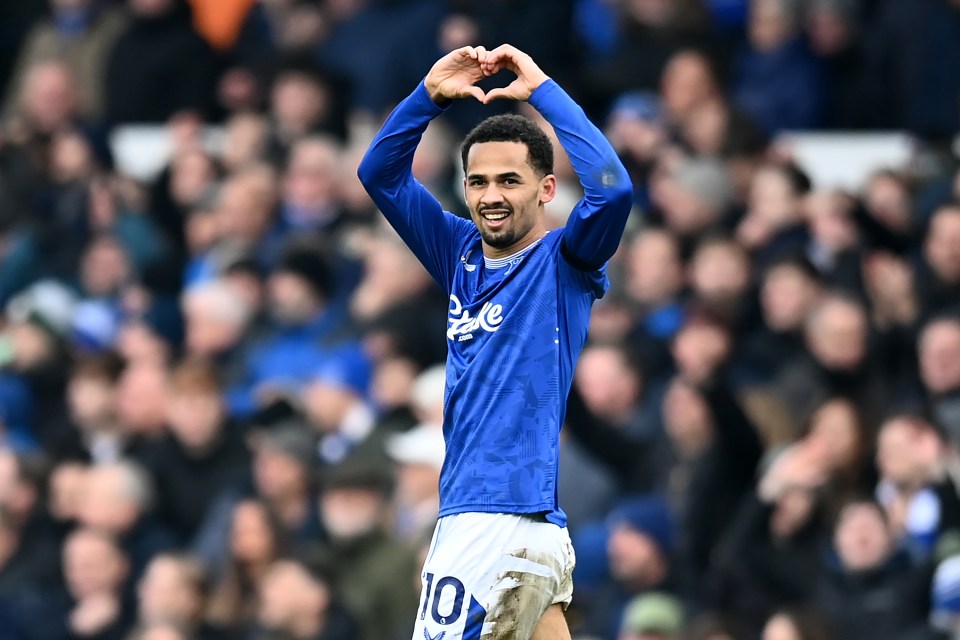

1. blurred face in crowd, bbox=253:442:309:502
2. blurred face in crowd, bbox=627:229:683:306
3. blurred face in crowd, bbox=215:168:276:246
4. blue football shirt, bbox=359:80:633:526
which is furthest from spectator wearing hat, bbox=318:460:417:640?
blue football shirt, bbox=359:80:633:526

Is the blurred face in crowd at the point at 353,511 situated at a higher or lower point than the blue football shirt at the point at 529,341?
higher

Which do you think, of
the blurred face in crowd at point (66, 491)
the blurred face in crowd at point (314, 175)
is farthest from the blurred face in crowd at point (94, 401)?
the blurred face in crowd at point (314, 175)

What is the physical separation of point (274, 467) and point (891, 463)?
12.3 feet

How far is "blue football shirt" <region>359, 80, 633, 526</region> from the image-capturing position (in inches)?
242

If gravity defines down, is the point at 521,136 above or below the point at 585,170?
above

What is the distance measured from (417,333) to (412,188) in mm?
5031

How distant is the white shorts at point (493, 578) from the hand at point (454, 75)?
52.0 inches

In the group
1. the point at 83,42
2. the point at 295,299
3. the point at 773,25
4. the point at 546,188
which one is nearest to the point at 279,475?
the point at 295,299

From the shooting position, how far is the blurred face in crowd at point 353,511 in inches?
425

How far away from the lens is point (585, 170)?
242 inches

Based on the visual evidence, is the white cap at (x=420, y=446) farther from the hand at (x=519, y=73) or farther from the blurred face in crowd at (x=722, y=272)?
the hand at (x=519, y=73)

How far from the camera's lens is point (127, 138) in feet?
52.1

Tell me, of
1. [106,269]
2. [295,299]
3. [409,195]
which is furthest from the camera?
[106,269]

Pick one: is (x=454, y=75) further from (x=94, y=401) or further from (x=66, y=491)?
(x=94, y=401)
